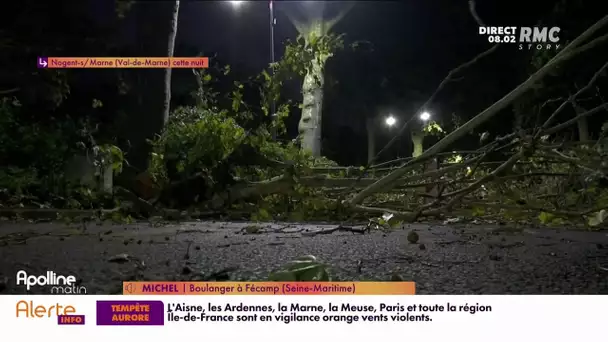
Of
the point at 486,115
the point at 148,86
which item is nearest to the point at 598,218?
the point at 486,115

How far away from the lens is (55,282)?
1084 mm

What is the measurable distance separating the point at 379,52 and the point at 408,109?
306 mm

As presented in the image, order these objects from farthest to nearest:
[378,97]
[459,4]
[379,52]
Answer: [378,97] → [379,52] → [459,4]

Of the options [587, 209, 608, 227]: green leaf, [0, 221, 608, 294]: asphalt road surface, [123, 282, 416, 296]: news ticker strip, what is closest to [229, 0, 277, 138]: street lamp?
[0, 221, 608, 294]: asphalt road surface

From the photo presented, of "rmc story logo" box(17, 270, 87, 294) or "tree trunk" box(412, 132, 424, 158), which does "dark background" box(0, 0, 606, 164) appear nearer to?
"tree trunk" box(412, 132, 424, 158)

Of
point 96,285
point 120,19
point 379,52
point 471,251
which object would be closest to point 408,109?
point 379,52

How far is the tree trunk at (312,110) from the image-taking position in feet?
6.93

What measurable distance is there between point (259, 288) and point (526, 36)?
1.04 metres

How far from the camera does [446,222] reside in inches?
72.9

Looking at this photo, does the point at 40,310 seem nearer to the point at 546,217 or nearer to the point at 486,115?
the point at 486,115

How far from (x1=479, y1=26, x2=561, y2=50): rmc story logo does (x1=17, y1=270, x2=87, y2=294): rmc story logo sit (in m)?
1.31

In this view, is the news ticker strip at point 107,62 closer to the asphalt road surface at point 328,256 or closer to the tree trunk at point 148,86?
the tree trunk at point 148,86

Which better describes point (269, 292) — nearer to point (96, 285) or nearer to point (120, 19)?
point (96, 285)

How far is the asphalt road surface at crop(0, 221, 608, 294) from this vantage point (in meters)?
1.08
